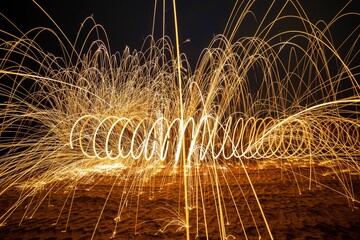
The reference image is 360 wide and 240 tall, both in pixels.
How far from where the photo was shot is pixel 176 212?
4.92 meters

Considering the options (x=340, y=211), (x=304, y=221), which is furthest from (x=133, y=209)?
(x=340, y=211)

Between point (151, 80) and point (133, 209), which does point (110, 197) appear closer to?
point (133, 209)

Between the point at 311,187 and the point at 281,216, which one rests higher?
the point at 311,187

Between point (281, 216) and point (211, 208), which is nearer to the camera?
point (281, 216)

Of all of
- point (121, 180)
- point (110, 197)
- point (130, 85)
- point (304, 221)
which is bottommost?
point (304, 221)

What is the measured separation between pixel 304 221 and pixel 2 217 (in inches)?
217

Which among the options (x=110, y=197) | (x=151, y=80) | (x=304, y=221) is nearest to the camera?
(x=304, y=221)

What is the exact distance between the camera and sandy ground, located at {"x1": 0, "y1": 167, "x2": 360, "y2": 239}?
417 cm

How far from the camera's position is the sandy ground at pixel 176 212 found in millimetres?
4168

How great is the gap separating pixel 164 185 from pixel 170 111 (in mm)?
3609

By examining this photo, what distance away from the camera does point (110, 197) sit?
5840 millimetres

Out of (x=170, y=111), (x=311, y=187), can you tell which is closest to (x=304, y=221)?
(x=311, y=187)

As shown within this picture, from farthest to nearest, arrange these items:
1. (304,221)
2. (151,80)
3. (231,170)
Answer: (151,80)
(231,170)
(304,221)

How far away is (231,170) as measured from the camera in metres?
8.33
